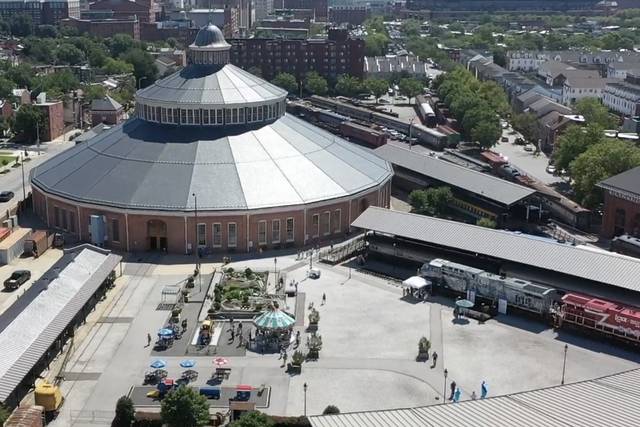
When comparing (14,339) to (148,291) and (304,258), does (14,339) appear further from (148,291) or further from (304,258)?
(304,258)

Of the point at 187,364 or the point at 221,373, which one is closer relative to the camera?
the point at 187,364

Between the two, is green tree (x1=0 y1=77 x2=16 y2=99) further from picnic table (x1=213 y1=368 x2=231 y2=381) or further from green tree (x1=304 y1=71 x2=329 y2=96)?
picnic table (x1=213 y1=368 x2=231 y2=381)

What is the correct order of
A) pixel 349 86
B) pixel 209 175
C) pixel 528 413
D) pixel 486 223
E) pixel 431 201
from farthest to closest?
pixel 349 86, pixel 431 201, pixel 486 223, pixel 209 175, pixel 528 413

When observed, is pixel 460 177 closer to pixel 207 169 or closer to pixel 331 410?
pixel 207 169

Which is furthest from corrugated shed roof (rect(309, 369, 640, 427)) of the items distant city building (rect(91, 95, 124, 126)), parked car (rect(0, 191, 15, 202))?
distant city building (rect(91, 95, 124, 126))

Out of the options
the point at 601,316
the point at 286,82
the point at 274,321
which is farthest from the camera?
the point at 286,82

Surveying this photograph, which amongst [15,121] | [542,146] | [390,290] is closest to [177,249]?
[390,290]

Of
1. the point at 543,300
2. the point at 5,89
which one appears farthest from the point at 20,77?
the point at 543,300
